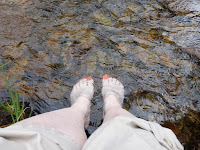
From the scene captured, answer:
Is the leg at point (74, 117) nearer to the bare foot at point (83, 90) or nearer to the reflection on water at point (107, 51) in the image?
→ the bare foot at point (83, 90)

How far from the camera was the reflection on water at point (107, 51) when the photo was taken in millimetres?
1814

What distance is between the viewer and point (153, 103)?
70.3 inches

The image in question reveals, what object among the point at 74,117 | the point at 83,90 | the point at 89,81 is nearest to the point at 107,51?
the point at 89,81

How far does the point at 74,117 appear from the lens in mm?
1421

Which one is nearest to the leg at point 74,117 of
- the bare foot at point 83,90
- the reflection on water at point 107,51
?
the bare foot at point 83,90

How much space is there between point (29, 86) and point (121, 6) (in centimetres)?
173

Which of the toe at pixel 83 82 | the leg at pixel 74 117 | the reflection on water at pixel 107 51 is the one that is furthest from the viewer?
the toe at pixel 83 82

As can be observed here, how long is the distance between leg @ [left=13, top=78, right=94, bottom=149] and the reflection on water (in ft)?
0.36

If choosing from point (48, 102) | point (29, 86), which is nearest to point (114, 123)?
point (48, 102)

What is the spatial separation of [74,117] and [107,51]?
102cm

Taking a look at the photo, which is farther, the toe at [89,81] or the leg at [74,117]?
the toe at [89,81]

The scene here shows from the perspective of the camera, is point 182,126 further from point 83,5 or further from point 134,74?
point 83,5

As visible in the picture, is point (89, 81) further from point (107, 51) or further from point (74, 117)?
point (74, 117)

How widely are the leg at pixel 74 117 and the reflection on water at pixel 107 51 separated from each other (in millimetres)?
111
